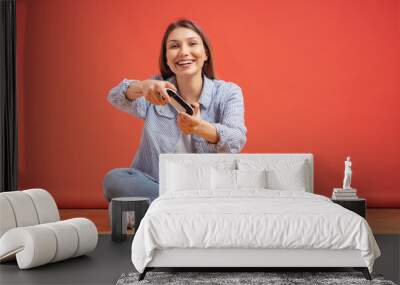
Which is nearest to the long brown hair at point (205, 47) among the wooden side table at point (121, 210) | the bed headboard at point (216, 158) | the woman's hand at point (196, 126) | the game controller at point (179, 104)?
the game controller at point (179, 104)

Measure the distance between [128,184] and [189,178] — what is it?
33.5 inches

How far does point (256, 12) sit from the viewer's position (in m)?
6.79

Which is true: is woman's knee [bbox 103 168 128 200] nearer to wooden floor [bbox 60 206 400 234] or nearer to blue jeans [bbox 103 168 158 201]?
blue jeans [bbox 103 168 158 201]

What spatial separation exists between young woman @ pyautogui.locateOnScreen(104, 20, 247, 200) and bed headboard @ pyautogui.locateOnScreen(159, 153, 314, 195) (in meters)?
0.11

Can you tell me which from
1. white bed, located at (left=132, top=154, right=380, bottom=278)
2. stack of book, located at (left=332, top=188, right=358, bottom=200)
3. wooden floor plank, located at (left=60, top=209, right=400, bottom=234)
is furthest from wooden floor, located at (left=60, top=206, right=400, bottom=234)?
white bed, located at (left=132, top=154, right=380, bottom=278)

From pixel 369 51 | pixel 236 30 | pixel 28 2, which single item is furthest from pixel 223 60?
pixel 28 2

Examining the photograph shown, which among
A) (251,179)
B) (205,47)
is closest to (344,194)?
(251,179)

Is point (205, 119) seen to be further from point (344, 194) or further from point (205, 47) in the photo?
point (344, 194)

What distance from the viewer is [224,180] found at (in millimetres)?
6129

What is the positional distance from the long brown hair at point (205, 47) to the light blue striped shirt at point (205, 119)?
0.07 metres

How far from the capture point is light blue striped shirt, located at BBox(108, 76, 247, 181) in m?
6.64

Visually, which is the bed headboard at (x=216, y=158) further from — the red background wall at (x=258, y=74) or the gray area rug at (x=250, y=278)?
the gray area rug at (x=250, y=278)

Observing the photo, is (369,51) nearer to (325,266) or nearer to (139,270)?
(325,266)

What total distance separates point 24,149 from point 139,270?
2938mm
